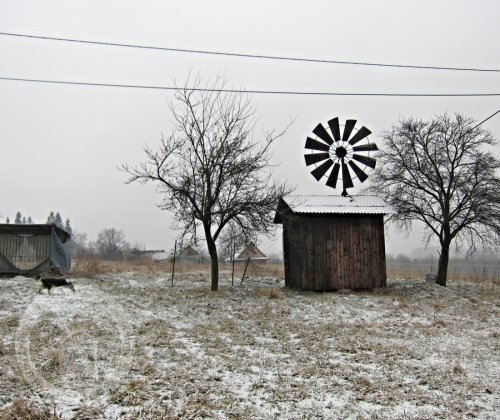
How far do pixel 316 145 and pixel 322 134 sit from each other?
613 millimetres

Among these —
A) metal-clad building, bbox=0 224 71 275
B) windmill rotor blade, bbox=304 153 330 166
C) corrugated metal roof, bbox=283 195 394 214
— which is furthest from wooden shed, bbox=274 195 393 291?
metal-clad building, bbox=0 224 71 275

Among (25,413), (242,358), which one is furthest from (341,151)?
(25,413)

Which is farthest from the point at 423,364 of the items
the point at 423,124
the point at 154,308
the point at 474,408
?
the point at 423,124

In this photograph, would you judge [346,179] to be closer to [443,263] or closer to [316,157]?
[316,157]

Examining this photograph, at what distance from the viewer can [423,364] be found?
26.7ft

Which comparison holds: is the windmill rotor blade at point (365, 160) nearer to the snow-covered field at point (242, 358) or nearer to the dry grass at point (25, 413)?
the snow-covered field at point (242, 358)

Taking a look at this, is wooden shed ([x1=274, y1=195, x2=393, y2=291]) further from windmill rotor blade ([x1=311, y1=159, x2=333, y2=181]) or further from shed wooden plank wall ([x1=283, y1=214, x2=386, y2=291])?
windmill rotor blade ([x1=311, y1=159, x2=333, y2=181])

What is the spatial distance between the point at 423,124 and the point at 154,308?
16932mm

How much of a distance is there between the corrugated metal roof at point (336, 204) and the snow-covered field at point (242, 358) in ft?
16.5

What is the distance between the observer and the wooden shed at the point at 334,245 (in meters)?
19.0

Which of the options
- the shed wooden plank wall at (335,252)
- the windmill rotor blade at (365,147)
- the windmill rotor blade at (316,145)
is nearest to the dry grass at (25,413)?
the shed wooden plank wall at (335,252)

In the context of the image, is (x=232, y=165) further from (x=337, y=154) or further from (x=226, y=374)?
(x=226, y=374)

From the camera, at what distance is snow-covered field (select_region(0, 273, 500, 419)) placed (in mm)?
5867

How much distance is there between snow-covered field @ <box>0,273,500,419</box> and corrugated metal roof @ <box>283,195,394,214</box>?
198 inches
